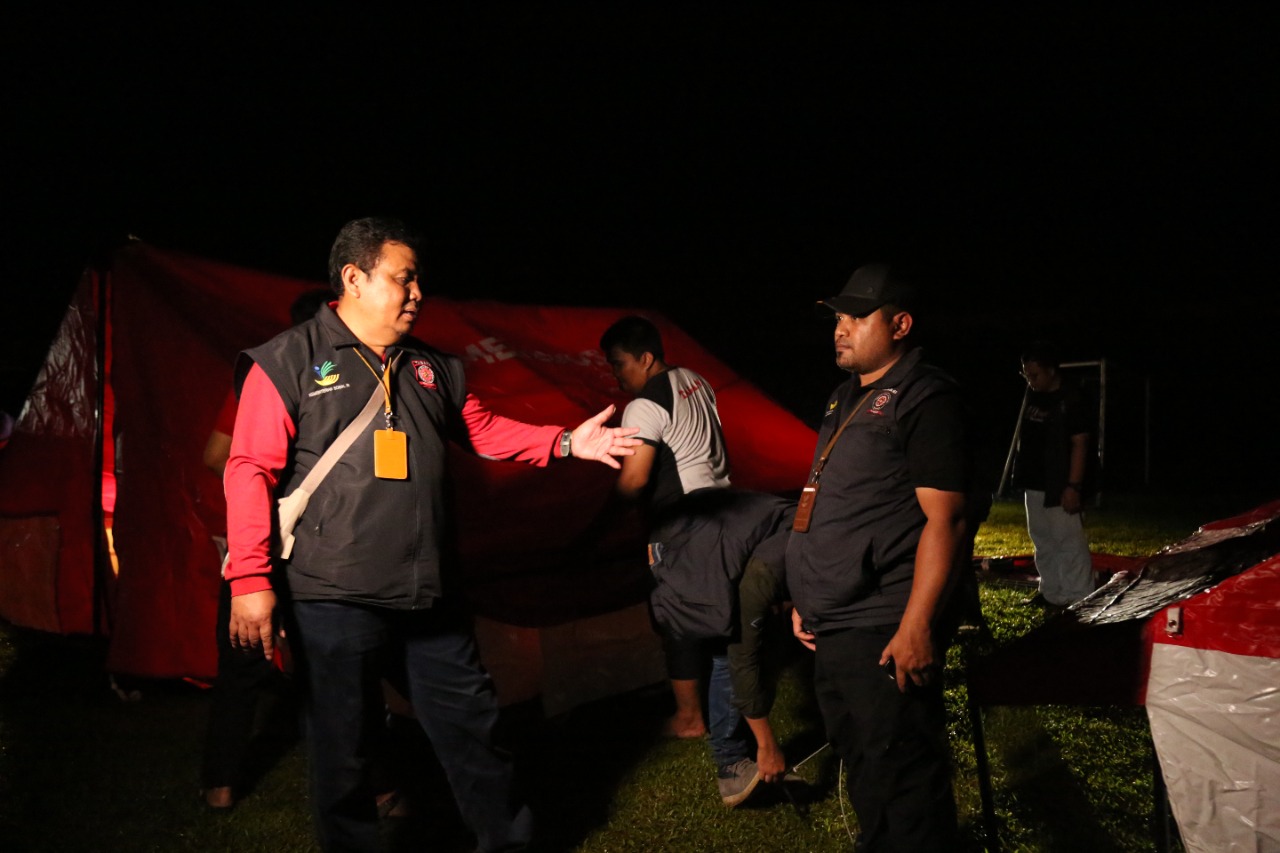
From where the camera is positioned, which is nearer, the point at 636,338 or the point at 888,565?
the point at 888,565

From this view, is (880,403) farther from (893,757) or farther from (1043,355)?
(1043,355)

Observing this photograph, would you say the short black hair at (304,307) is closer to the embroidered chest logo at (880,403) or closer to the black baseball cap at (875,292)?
the black baseball cap at (875,292)

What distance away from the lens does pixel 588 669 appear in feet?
13.1

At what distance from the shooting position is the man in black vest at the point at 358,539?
212 cm

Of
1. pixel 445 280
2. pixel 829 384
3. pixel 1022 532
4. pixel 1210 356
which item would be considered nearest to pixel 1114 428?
pixel 1210 356

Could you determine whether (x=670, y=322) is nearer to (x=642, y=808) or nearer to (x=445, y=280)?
(x=642, y=808)

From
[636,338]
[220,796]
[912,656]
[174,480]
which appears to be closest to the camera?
[912,656]

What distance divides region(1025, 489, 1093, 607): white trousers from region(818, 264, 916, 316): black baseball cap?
411 centimetres

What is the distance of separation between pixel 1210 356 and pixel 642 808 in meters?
19.9

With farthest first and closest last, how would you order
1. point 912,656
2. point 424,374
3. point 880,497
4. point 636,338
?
point 636,338, point 424,374, point 880,497, point 912,656

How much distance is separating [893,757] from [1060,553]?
171 inches

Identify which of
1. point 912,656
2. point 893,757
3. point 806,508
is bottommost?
point 893,757

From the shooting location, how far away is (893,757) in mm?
2107

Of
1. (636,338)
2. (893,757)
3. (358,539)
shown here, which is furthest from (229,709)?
(893,757)
